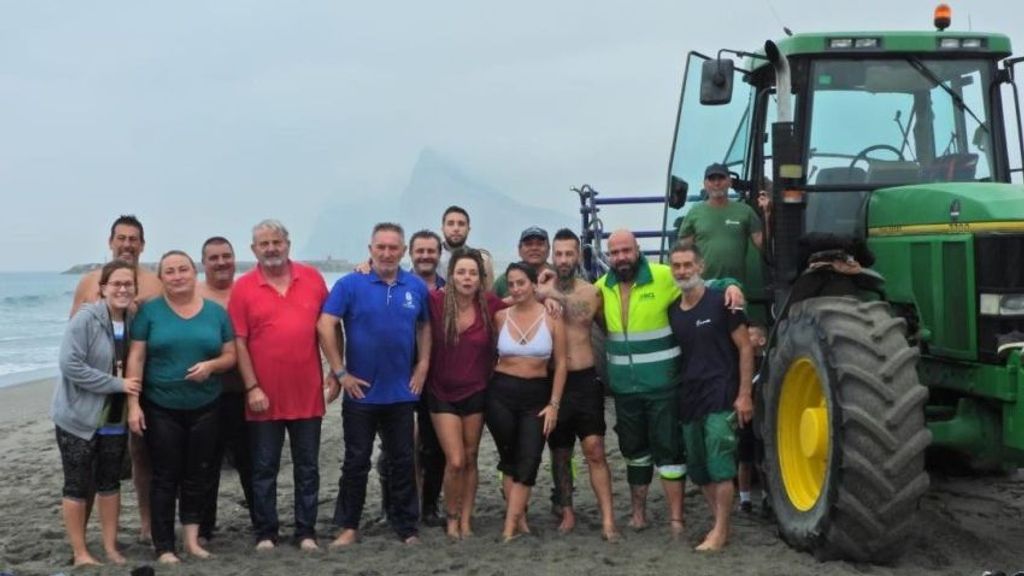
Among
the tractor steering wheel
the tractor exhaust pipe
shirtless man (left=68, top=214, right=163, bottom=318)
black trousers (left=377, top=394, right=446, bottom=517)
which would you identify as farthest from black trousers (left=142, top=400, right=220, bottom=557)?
the tractor steering wheel

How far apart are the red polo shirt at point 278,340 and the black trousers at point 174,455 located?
0.88ft

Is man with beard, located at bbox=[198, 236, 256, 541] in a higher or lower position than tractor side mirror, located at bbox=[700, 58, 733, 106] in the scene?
lower

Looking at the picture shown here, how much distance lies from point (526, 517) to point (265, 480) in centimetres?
164

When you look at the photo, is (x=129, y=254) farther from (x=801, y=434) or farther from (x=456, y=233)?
(x=801, y=434)

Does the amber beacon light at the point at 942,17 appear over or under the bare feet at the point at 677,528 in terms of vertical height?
over

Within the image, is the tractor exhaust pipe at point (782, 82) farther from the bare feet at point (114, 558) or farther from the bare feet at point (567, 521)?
the bare feet at point (114, 558)

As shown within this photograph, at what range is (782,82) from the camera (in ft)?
18.9

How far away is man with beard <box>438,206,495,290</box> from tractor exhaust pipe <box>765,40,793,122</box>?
1.90 metres

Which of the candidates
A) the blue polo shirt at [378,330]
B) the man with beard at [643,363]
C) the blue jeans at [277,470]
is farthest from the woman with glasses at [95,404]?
the man with beard at [643,363]

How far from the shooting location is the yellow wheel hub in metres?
4.94

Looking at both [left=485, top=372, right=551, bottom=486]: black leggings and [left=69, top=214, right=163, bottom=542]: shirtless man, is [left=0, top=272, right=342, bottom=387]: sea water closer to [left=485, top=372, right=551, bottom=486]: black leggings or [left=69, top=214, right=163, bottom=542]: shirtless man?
[left=69, top=214, right=163, bottom=542]: shirtless man

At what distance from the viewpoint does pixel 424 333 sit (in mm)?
5809

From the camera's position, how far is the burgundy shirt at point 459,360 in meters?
5.77

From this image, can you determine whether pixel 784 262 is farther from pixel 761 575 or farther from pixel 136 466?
pixel 136 466
